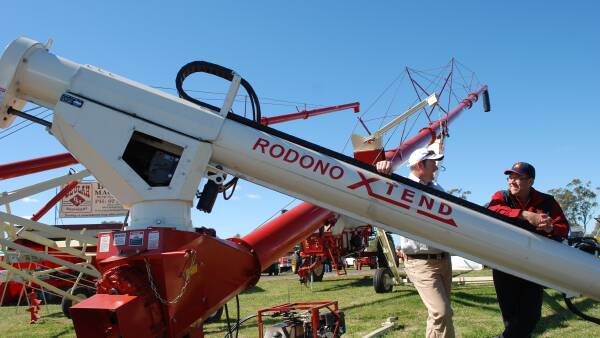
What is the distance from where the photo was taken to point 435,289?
471cm

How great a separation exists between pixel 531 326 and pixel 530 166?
1346 mm

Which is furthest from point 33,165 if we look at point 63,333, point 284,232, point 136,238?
point 136,238

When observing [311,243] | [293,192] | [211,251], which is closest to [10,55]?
[211,251]

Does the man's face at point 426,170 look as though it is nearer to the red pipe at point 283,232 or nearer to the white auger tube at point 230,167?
the white auger tube at point 230,167

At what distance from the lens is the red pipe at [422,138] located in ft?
40.4

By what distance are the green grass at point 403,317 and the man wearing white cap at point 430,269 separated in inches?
95.7

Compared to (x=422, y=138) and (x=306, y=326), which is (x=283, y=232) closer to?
(x=306, y=326)

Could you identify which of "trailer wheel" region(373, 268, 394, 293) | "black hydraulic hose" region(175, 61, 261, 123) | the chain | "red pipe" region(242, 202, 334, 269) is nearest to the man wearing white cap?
"red pipe" region(242, 202, 334, 269)

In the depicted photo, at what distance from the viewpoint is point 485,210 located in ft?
13.9

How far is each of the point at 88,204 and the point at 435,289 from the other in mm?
25507

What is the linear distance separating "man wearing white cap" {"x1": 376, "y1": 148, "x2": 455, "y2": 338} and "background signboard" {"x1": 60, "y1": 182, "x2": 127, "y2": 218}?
24098 mm

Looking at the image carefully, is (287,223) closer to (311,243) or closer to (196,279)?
(196,279)

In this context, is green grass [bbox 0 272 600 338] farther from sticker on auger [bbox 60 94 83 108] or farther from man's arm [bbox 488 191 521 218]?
sticker on auger [bbox 60 94 83 108]

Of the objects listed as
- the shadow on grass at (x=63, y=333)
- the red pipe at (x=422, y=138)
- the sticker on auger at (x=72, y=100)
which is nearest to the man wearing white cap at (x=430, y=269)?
the sticker on auger at (x=72, y=100)
